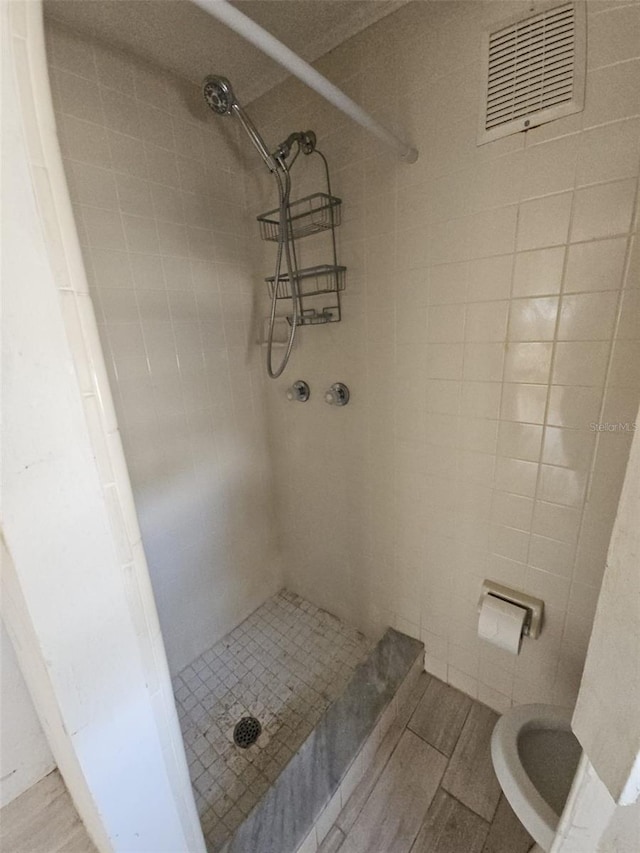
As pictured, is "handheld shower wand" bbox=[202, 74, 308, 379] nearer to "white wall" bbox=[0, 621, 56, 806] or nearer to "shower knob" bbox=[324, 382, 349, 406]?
"shower knob" bbox=[324, 382, 349, 406]

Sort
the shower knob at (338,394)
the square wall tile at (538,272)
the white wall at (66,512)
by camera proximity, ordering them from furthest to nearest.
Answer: the shower knob at (338,394), the square wall tile at (538,272), the white wall at (66,512)

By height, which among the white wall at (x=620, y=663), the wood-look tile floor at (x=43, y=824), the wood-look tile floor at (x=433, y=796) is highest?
the white wall at (x=620, y=663)

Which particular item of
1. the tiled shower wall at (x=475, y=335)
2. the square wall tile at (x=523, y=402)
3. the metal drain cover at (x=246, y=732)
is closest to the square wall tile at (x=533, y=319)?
the tiled shower wall at (x=475, y=335)

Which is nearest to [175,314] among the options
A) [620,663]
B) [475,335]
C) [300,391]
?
[300,391]

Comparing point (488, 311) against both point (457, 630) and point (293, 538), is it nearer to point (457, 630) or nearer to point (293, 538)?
point (457, 630)

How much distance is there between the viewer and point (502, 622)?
1086 mm

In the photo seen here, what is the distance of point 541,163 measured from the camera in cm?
84

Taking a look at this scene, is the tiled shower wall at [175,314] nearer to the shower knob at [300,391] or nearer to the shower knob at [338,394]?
the shower knob at [300,391]

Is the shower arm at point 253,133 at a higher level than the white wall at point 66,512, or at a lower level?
higher

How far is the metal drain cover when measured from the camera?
1264 millimetres

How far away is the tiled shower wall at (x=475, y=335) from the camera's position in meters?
0.81

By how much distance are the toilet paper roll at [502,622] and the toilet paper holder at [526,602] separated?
0.5 inches

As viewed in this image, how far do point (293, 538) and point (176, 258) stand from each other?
1384 mm

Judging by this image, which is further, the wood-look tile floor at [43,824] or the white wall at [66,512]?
the wood-look tile floor at [43,824]
